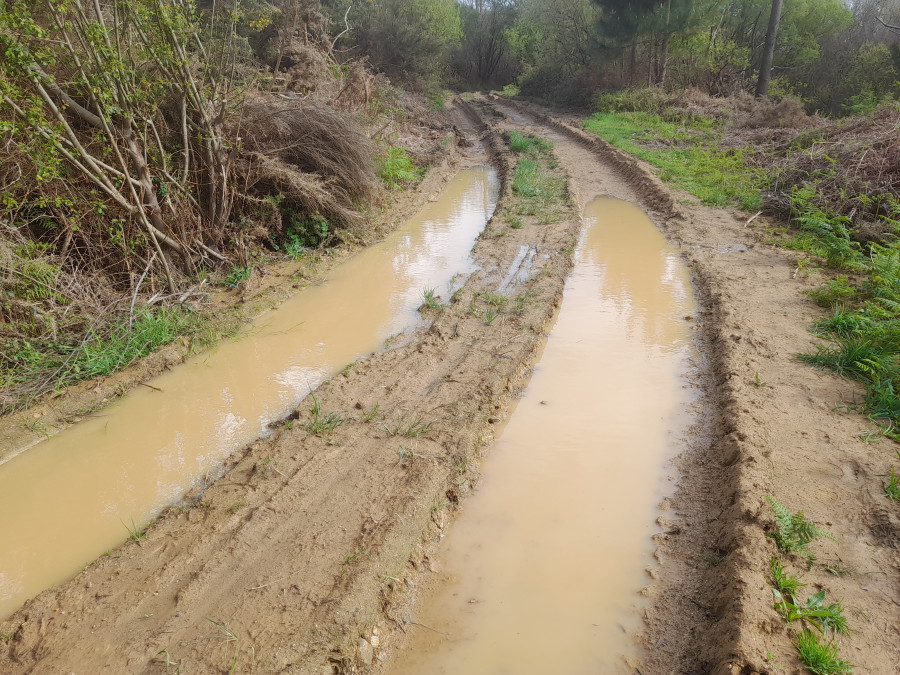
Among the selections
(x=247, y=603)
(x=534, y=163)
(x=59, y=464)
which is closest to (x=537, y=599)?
(x=247, y=603)

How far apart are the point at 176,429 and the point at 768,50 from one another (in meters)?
23.6

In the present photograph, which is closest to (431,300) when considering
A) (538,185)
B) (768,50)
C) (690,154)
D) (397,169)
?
(538,185)

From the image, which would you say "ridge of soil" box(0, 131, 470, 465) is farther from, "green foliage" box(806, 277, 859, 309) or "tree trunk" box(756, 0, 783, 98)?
"tree trunk" box(756, 0, 783, 98)

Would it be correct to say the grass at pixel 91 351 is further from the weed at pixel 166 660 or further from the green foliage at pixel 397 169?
the green foliage at pixel 397 169

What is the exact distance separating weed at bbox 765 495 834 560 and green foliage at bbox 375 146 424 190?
30.8 feet

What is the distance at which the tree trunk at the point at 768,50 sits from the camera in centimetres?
1852

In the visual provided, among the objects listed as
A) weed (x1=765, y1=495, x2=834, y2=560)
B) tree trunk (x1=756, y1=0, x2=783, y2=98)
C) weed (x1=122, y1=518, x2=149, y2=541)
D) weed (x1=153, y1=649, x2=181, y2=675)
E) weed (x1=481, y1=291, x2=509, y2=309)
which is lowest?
weed (x1=122, y1=518, x2=149, y2=541)

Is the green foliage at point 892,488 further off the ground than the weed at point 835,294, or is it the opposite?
the weed at point 835,294

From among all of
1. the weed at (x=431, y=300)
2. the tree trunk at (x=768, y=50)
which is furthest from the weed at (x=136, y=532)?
the tree trunk at (x=768, y=50)

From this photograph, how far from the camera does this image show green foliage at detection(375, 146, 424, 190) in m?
11.7

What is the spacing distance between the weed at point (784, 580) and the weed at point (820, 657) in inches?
11.9

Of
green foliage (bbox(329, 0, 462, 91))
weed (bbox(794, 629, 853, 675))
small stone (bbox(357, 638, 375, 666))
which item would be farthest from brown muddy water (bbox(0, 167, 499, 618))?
green foliage (bbox(329, 0, 462, 91))

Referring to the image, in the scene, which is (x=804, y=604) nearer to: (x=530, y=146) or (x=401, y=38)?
(x=530, y=146)

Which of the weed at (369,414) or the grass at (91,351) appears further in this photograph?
the grass at (91,351)
